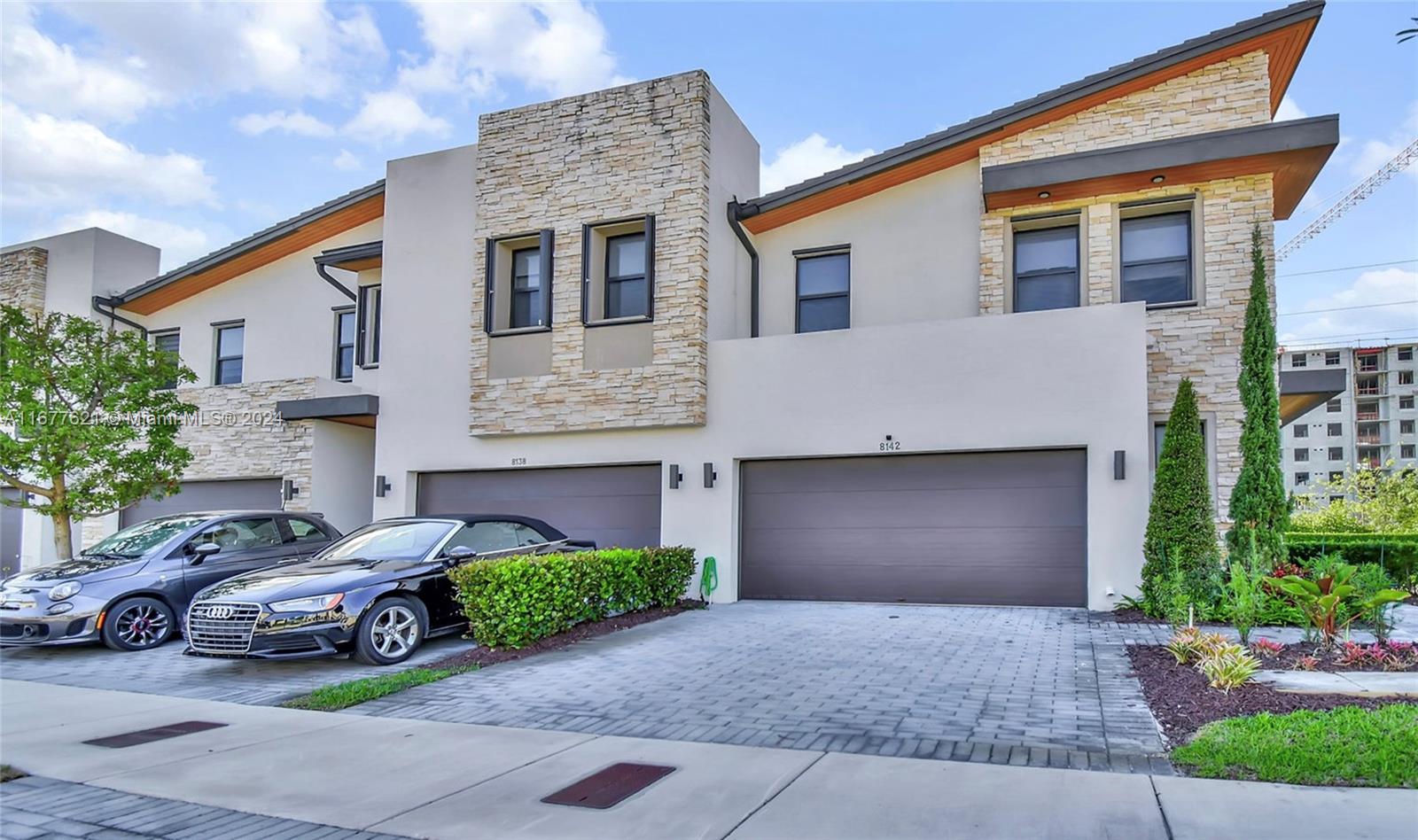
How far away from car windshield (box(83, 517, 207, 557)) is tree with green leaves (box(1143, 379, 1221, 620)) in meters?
11.4

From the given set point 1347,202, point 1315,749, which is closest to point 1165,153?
point 1315,749

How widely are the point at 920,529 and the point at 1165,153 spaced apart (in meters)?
5.92

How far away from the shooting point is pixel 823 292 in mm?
15250

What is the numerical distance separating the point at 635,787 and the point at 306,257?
17001 millimetres

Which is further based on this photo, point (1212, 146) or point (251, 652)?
point (1212, 146)

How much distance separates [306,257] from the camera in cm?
1912

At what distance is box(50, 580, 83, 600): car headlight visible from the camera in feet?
32.6

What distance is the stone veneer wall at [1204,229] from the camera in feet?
40.7

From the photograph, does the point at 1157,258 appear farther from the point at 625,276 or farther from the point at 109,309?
the point at 109,309

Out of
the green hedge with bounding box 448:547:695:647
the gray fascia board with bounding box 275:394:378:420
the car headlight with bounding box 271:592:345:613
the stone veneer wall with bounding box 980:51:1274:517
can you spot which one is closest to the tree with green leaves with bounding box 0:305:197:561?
the gray fascia board with bounding box 275:394:378:420

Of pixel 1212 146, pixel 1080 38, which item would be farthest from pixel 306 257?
pixel 1212 146

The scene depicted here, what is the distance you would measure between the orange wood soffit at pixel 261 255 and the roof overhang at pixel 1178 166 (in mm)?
11388

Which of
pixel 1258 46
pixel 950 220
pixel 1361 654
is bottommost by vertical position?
pixel 1361 654

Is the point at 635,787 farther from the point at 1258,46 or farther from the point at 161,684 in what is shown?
the point at 1258,46
